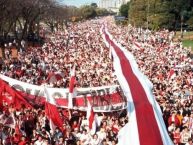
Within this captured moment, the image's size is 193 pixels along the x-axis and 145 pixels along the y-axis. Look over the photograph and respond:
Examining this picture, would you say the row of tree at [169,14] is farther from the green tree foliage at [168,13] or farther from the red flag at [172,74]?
the red flag at [172,74]

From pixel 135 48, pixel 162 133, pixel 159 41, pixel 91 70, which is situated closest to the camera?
pixel 162 133

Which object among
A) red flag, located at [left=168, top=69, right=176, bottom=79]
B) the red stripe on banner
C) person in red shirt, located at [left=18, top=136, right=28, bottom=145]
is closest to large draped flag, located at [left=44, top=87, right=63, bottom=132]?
person in red shirt, located at [left=18, top=136, right=28, bottom=145]

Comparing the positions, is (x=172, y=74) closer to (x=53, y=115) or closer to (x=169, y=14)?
(x=53, y=115)

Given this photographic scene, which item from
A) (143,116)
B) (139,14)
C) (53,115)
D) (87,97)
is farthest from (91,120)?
(139,14)

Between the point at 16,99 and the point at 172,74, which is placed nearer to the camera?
the point at 16,99

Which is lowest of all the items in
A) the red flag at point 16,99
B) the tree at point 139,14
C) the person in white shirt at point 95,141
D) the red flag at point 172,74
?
the tree at point 139,14

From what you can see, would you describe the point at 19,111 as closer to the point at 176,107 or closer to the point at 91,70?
the point at 176,107

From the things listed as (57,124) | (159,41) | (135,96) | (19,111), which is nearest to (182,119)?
(135,96)

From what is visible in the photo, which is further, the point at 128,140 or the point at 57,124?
the point at 57,124

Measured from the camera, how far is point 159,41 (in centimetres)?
5778

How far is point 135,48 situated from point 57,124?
29.5m

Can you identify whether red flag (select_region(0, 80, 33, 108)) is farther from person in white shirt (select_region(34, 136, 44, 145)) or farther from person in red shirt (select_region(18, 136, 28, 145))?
person in white shirt (select_region(34, 136, 44, 145))

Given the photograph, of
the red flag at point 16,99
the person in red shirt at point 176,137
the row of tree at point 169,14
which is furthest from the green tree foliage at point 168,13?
the person in red shirt at point 176,137

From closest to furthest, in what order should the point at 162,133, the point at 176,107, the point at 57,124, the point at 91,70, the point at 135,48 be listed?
1. the point at 162,133
2. the point at 57,124
3. the point at 176,107
4. the point at 91,70
5. the point at 135,48
